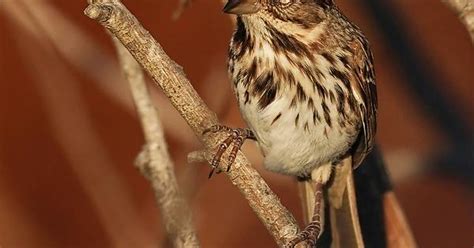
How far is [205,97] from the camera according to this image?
5191 mm


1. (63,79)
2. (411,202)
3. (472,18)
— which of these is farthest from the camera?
(411,202)

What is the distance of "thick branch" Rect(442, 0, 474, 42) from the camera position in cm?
309

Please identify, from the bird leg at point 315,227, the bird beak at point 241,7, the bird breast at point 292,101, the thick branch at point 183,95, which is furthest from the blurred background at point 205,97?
the thick branch at point 183,95

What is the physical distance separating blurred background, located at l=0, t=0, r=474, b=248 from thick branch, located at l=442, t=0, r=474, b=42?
211 centimetres

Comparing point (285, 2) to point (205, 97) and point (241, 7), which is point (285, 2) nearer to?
point (241, 7)

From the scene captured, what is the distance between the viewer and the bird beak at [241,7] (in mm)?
3100

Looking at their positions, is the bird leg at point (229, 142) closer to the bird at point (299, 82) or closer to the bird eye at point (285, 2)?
the bird at point (299, 82)

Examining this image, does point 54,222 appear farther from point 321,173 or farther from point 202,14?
point 321,173

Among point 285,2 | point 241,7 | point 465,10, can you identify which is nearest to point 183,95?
point 241,7

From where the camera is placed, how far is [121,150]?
6414mm

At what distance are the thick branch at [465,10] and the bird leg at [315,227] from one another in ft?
2.07

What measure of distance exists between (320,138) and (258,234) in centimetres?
271

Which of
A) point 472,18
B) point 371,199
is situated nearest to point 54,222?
point 371,199

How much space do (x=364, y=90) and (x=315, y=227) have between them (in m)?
0.39
